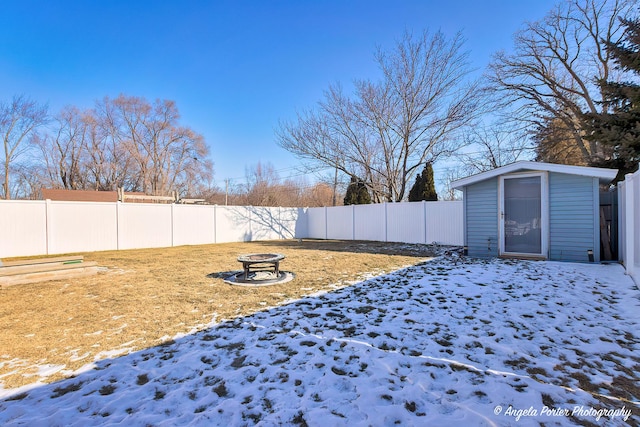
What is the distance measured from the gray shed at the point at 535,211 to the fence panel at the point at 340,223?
6989 mm

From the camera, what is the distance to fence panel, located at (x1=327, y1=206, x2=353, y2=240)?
47.7ft

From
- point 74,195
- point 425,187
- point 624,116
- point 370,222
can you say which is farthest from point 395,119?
point 74,195

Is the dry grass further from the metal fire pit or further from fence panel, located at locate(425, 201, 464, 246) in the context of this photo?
fence panel, located at locate(425, 201, 464, 246)

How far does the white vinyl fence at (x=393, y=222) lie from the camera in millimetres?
10523

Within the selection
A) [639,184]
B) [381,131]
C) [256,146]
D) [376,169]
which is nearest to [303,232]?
[376,169]

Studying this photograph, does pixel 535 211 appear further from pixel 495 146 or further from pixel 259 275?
pixel 495 146

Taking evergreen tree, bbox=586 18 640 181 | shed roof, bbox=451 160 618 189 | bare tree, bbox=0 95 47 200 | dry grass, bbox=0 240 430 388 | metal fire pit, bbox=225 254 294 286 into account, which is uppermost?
bare tree, bbox=0 95 47 200

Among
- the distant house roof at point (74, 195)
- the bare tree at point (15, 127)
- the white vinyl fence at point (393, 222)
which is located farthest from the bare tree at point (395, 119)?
the bare tree at point (15, 127)

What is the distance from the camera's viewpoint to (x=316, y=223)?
1639 centimetres

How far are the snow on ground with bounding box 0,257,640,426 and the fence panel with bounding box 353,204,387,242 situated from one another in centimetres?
922

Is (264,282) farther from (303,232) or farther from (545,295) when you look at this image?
(303,232)

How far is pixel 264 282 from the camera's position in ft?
16.9

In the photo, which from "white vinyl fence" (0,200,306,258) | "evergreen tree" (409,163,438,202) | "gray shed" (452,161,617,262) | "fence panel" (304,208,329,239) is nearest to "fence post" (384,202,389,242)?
"evergreen tree" (409,163,438,202)

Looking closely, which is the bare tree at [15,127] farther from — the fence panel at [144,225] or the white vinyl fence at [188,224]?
the fence panel at [144,225]
